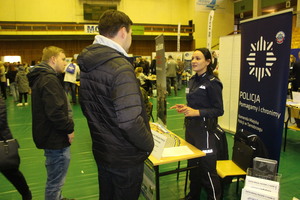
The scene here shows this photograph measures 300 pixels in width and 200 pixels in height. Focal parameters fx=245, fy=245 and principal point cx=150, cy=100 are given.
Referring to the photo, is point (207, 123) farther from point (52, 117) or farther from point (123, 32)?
point (52, 117)

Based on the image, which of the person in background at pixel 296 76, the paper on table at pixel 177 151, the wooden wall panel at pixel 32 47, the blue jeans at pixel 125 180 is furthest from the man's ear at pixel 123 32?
the wooden wall panel at pixel 32 47

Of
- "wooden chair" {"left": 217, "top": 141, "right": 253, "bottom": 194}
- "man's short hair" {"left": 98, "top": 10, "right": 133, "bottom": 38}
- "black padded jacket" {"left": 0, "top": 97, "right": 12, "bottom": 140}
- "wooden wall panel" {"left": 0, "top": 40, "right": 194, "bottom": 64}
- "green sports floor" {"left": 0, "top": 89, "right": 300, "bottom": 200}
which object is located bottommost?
"green sports floor" {"left": 0, "top": 89, "right": 300, "bottom": 200}

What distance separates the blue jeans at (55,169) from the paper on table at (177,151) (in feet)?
2.95

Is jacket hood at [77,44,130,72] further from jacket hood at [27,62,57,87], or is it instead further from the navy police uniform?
the navy police uniform

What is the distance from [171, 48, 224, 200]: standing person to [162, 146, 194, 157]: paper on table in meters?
0.13

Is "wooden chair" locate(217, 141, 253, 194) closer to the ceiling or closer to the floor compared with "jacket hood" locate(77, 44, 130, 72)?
closer to the floor

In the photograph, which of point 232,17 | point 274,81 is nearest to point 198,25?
point 232,17

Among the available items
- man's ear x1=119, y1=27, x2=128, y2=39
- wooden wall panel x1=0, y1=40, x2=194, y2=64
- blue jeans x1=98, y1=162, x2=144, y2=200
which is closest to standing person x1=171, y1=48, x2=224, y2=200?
blue jeans x1=98, y1=162, x2=144, y2=200

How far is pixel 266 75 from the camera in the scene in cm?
239

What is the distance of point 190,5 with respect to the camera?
16.7 meters

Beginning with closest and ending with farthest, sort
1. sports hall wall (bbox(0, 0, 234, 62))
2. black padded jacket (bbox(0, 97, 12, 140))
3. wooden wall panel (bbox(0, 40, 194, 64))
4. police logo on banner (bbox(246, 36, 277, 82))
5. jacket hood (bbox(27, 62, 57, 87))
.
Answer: black padded jacket (bbox(0, 97, 12, 140)) → jacket hood (bbox(27, 62, 57, 87)) → police logo on banner (bbox(246, 36, 277, 82)) → sports hall wall (bbox(0, 0, 234, 62)) → wooden wall panel (bbox(0, 40, 194, 64))

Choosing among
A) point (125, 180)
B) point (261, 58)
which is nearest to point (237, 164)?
point (261, 58)

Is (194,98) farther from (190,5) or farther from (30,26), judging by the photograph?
(190,5)

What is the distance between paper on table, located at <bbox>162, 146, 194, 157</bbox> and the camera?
209 centimetres
